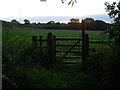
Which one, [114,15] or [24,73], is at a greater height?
[114,15]

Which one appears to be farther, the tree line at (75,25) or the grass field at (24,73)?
the tree line at (75,25)

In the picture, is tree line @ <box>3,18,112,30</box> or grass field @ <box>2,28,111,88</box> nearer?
grass field @ <box>2,28,111,88</box>

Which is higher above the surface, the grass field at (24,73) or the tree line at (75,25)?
the tree line at (75,25)

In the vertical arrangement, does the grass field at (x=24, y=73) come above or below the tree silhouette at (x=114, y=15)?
below

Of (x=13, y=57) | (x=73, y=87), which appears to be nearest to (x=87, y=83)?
(x=73, y=87)

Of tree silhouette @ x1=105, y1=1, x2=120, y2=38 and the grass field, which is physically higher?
tree silhouette @ x1=105, y1=1, x2=120, y2=38

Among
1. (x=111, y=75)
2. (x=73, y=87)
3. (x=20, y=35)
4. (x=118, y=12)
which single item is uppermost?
(x=118, y=12)

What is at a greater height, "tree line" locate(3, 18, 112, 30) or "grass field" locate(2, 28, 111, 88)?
"tree line" locate(3, 18, 112, 30)

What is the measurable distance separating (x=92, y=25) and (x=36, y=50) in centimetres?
487

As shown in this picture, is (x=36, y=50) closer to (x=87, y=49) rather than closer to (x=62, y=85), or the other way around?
(x=87, y=49)

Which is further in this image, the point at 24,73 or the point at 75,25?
the point at 75,25

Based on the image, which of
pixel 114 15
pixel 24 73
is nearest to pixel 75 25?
pixel 114 15

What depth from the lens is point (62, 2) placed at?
6.53 metres

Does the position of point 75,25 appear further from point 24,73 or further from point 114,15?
point 24,73
